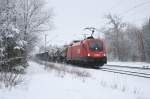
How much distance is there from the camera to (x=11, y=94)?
7730 millimetres

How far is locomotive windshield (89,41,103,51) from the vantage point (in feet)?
80.2

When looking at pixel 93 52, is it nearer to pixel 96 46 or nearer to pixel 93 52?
pixel 93 52

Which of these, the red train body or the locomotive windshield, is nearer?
the red train body

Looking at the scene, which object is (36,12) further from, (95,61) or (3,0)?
(3,0)

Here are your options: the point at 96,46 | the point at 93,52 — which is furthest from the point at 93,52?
the point at 96,46

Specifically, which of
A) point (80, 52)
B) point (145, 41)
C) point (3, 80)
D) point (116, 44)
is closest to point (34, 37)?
point (80, 52)

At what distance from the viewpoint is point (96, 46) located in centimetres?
2469

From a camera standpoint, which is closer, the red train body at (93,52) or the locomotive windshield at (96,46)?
the red train body at (93,52)

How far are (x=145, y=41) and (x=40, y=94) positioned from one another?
61.6 m

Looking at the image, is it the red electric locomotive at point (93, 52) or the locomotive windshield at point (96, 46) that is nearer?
the red electric locomotive at point (93, 52)

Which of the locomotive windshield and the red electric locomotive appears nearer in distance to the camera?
the red electric locomotive

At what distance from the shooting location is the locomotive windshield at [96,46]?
24431 millimetres

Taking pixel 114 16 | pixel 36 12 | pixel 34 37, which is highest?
pixel 114 16

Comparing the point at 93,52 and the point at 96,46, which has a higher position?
the point at 96,46
